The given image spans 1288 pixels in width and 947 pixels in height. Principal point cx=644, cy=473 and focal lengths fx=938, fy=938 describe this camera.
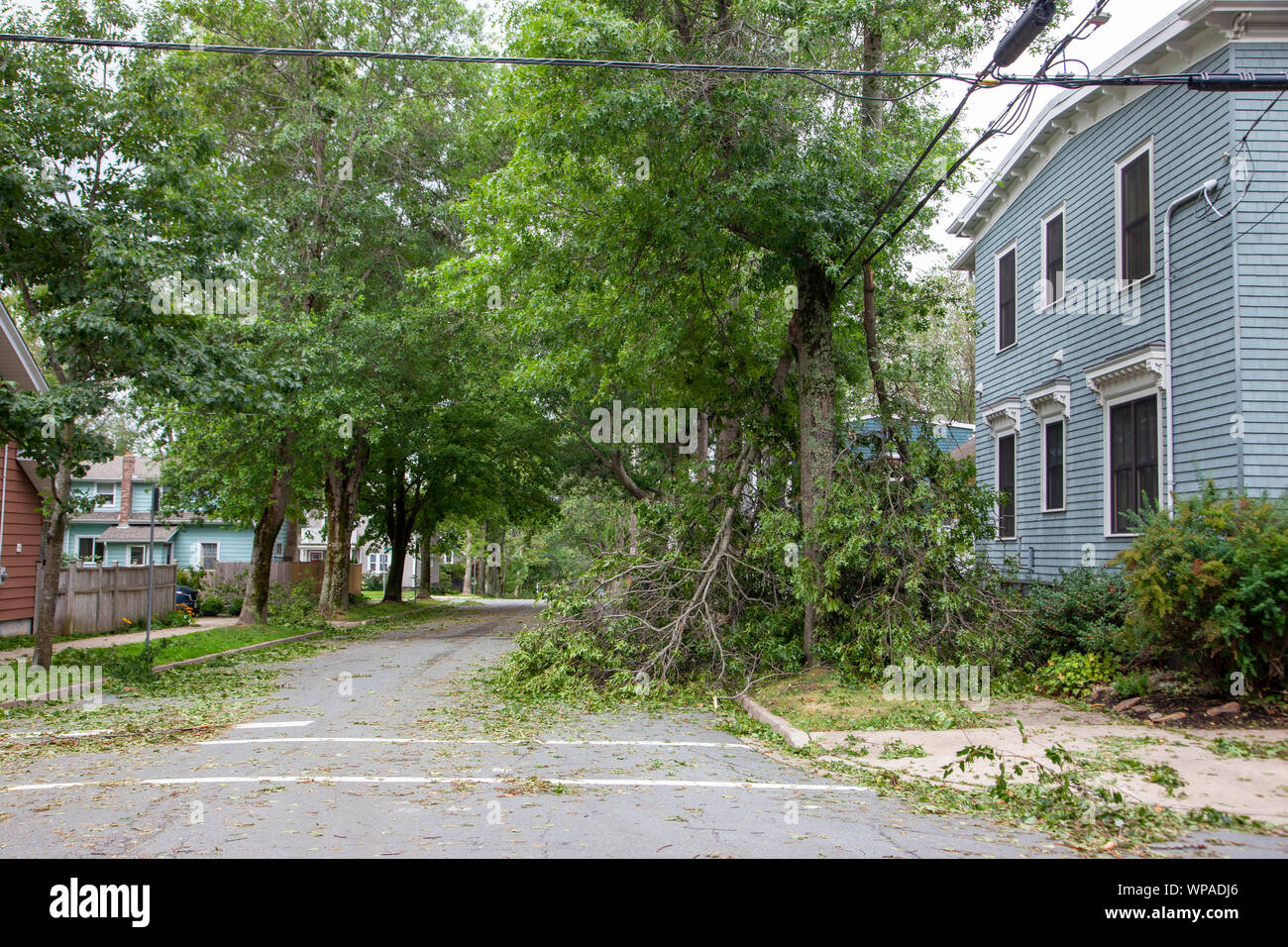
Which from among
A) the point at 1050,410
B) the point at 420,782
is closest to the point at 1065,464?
the point at 1050,410

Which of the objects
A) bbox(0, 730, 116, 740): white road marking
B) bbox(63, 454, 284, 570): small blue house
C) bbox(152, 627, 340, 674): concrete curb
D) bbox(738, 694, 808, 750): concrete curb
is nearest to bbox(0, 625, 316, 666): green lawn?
bbox(152, 627, 340, 674): concrete curb

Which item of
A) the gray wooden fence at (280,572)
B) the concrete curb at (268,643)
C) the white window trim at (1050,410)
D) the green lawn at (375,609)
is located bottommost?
the green lawn at (375,609)

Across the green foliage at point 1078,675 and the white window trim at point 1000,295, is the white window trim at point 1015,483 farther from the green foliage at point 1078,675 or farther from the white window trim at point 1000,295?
the green foliage at point 1078,675

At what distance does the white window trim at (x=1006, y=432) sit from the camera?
1786cm

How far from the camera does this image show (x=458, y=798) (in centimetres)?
685

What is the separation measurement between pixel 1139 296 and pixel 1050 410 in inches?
118

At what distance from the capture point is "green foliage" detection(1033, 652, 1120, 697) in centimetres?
1152

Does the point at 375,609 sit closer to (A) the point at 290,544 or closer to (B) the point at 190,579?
(B) the point at 190,579

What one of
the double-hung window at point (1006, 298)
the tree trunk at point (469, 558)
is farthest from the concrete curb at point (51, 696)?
the tree trunk at point (469, 558)

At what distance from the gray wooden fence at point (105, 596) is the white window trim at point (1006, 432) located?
65.4ft

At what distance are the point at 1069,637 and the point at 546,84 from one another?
1031cm
